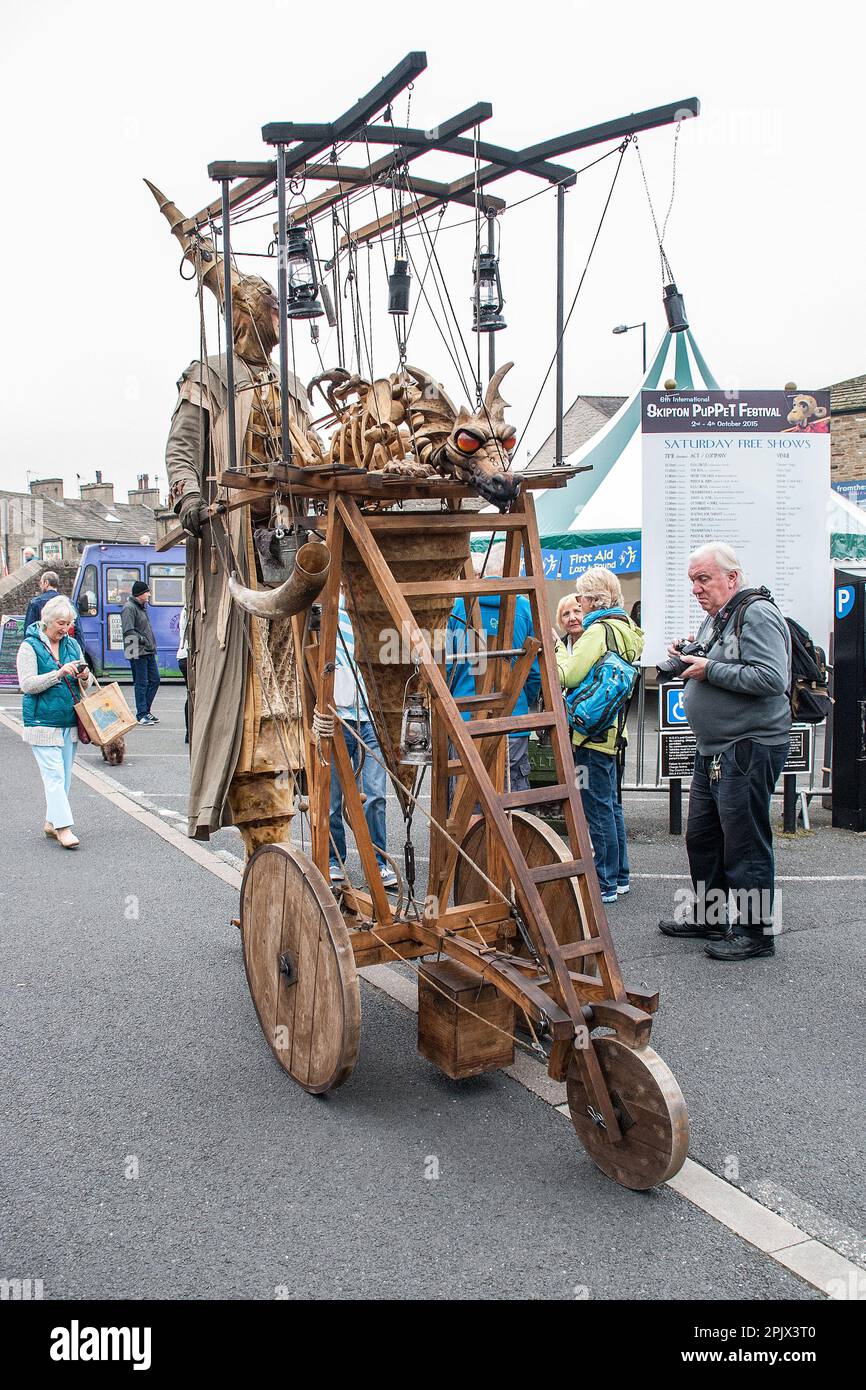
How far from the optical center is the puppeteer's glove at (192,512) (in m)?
4.20

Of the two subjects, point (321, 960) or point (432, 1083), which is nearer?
point (321, 960)

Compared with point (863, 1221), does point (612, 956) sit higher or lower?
higher

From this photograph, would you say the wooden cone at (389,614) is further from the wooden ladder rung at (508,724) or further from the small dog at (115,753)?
the small dog at (115,753)

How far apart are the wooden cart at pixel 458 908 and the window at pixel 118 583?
16.5 m

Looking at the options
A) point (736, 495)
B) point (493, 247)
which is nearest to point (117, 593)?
point (736, 495)

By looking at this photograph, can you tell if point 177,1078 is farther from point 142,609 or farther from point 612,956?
point 142,609

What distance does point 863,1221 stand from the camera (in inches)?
112

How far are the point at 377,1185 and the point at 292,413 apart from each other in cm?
301

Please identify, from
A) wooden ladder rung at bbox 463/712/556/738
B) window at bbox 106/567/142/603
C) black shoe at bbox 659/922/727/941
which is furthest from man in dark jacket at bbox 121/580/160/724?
wooden ladder rung at bbox 463/712/556/738

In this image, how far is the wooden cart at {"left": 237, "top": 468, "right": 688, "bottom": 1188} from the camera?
291cm

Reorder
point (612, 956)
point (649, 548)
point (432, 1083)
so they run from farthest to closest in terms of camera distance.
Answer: point (649, 548), point (432, 1083), point (612, 956)
